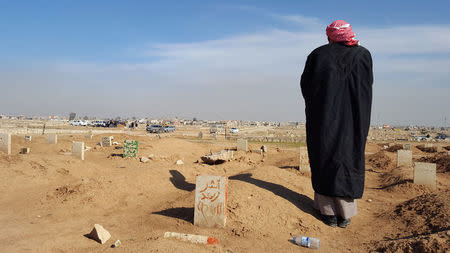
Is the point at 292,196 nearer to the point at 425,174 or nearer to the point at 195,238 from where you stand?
the point at 195,238

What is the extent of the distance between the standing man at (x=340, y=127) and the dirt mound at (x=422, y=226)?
1.15m

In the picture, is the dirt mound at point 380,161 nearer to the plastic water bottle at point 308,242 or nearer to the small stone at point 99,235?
the plastic water bottle at point 308,242

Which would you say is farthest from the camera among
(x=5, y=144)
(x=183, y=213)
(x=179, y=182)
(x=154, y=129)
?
(x=154, y=129)

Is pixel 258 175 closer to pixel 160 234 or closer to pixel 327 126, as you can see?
pixel 327 126

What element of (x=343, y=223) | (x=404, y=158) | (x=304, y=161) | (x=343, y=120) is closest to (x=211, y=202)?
(x=343, y=223)

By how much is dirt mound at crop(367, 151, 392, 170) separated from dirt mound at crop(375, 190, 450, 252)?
8874mm

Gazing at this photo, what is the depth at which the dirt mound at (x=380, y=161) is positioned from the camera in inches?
624

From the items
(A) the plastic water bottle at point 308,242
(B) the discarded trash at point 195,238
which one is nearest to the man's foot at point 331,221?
(A) the plastic water bottle at point 308,242

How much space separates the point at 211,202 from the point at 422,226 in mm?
4276

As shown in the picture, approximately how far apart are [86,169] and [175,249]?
9.06m

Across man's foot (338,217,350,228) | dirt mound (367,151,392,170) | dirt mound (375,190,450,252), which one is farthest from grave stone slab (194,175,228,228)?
dirt mound (367,151,392,170)

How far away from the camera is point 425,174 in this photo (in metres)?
10.5

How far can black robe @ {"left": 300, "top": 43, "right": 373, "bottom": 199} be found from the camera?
6.39 m

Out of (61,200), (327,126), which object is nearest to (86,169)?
(61,200)
